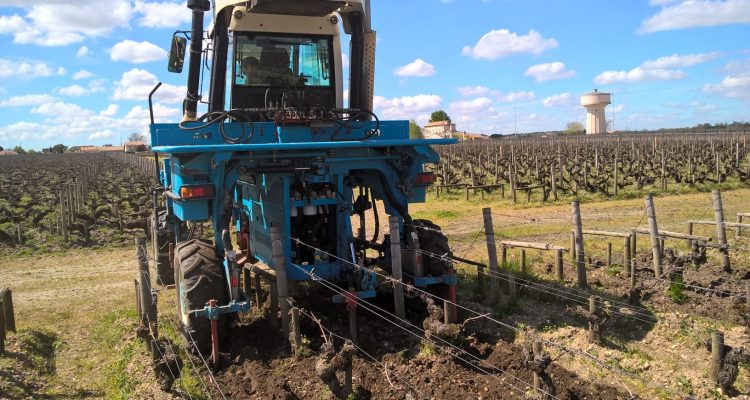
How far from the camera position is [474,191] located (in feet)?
73.8

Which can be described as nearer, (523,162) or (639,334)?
(639,334)

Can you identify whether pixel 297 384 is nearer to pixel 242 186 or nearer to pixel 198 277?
pixel 198 277

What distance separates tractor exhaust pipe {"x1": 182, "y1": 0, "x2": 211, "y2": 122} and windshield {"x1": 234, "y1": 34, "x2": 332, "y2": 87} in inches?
16.5

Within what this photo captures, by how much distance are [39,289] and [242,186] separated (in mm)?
4670

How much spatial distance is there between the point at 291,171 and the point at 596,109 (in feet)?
269

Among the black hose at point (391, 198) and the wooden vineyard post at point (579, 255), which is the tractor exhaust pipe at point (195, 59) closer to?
the black hose at point (391, 198)

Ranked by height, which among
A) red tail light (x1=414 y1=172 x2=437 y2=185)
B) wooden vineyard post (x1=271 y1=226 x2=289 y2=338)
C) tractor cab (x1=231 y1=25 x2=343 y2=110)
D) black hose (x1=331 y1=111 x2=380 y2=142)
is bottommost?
wooden vineyard post (x1=271 y1=226 x2=289 y2=338)

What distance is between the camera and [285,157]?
19.0 ft

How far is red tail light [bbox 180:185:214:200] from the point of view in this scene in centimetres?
571

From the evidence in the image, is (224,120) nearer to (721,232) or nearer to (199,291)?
(199,291)

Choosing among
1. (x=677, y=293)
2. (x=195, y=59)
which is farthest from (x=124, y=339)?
(x=677, y=293)

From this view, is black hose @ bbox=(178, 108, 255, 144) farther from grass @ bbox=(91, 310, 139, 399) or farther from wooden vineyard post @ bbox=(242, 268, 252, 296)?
grass @ bbox=(91, 310, 139, 399)

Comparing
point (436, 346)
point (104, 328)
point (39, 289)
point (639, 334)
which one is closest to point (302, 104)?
point (436, 346)

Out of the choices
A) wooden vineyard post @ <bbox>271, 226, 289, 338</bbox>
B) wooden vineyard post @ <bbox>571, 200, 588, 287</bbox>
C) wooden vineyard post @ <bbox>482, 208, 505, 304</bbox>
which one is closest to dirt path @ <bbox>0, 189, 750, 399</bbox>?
wooden vineyard post @ <bbox>482, 208, 505, 304</bbox>
